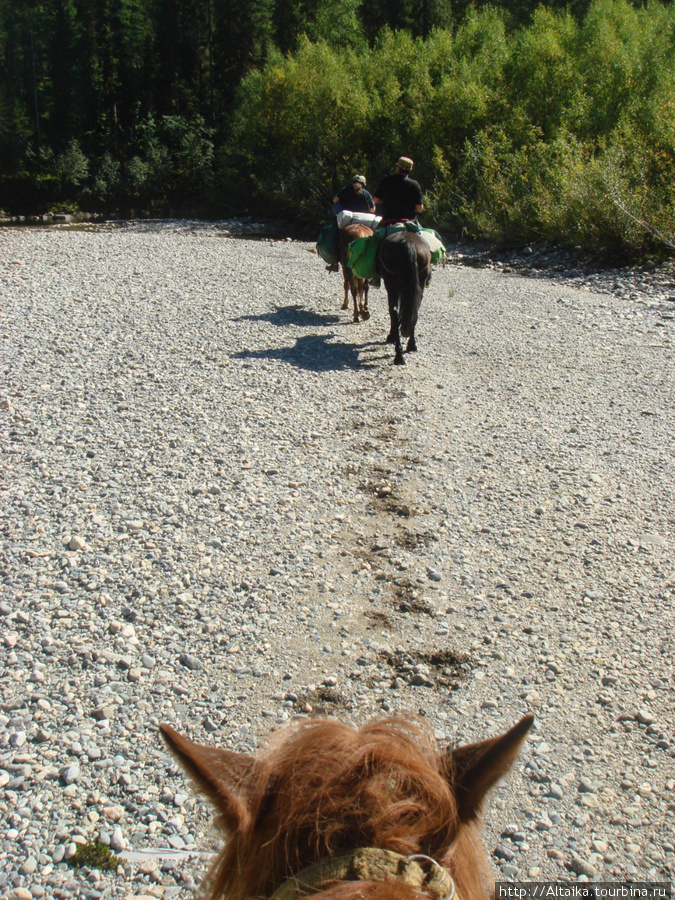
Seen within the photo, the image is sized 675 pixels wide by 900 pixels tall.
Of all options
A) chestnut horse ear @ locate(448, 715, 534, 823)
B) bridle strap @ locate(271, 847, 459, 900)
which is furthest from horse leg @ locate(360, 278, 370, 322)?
bridle strap @ locate(271, 847, 459, 900)

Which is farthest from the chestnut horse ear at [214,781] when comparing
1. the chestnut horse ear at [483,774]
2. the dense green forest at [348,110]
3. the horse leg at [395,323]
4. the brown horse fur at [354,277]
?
the dense green forest at [348,110]

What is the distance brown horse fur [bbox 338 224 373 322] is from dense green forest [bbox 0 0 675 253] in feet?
17.1

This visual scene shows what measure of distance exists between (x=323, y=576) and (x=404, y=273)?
15.6 ft

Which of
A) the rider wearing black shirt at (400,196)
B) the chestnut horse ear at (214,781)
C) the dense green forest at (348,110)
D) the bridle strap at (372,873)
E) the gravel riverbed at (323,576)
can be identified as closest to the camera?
the bridle strap at (372,873)

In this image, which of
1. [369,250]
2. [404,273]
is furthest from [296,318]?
[404,273]

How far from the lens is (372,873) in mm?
901

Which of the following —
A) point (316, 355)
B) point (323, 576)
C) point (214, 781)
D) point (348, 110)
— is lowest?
point (323, 576)

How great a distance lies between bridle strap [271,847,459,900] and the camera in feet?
2.94

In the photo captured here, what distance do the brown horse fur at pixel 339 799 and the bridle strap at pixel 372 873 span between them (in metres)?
0.02

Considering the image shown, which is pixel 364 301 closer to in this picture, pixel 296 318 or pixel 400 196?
pixel 296 318

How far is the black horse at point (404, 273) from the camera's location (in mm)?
7863

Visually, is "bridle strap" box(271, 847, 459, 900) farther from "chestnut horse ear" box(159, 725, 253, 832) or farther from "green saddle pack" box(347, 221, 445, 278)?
"green saddle pack" box(347, 221, 445, 278)

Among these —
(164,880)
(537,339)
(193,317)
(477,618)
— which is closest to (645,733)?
(477,618)

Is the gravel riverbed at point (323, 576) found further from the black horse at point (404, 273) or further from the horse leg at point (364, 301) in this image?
the horse leg at point (364, 301)
